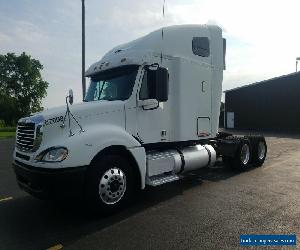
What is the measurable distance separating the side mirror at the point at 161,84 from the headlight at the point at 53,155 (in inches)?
94.2

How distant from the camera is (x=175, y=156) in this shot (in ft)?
27.2

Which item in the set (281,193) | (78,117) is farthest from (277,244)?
(78,117)

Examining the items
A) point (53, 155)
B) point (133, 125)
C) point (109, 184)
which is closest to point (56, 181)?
point (53, 155)

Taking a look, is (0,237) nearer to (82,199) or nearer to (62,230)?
(62,230)

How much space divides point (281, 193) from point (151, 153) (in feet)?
10.5

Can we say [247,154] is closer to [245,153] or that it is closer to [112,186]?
[245,153]

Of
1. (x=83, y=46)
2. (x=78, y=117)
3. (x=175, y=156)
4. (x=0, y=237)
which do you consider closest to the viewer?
(x=0, y=237)

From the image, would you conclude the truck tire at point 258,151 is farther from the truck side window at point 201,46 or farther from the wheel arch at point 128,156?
the wheel arch at point 128,156

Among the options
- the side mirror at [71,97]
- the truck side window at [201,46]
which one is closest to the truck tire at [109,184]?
the side mirror at [71,97]

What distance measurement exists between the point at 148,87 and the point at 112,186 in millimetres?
2284

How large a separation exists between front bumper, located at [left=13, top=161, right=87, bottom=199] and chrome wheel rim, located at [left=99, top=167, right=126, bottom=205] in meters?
0.44

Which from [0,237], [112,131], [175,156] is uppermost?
[112,131]

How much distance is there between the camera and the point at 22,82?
79750 millimetres

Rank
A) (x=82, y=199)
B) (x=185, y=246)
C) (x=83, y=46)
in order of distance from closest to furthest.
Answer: (x=185, y=246), (x=82, y=199), (x=83, y=46)
